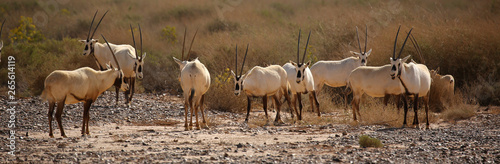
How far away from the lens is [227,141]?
10.1 meters

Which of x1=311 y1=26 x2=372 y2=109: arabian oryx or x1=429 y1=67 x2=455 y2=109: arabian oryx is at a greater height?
x1=311 y1=26 x2=372 y2=109: arabian oryx

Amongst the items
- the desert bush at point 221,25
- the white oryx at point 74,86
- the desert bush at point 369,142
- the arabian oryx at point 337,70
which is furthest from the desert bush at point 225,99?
the desert bush at point 221,25

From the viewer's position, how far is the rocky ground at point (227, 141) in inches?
324

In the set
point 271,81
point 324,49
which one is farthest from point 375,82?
point 324,49

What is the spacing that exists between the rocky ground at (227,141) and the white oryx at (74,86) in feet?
2.04

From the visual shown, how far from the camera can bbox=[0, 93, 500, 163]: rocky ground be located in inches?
324

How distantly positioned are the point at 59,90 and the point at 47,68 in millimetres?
9132

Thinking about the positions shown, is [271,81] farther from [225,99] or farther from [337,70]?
[337,70]

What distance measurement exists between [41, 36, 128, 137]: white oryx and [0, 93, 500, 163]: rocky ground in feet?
2.04

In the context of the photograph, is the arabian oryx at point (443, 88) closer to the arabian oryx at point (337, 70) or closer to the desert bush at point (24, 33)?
the arabian oryx at point (337, 70)

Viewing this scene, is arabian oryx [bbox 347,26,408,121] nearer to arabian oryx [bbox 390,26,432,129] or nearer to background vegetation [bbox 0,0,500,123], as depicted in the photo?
arabian oryx [bbox 390,26,432,129]

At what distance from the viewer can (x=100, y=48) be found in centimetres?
1638

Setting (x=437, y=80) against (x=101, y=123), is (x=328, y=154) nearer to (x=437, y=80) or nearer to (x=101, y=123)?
(x=101, y=123)

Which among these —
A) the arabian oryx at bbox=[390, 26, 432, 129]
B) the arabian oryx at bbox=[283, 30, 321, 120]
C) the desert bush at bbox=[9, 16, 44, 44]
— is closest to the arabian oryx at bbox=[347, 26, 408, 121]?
the arabian oryx at bbox=[390, 26, 432, 129]
